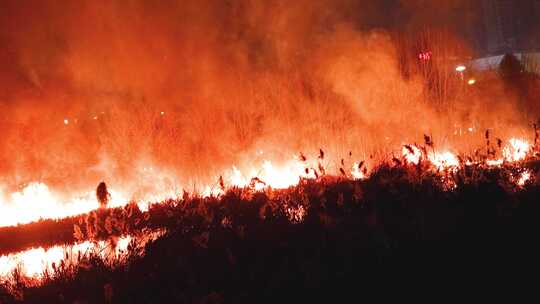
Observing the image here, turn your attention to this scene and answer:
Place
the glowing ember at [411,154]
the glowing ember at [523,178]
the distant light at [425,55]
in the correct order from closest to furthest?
1. the glowing ember at [411,154]
2. the glowing ember at [523,178]
3. the distant light at [425,55]

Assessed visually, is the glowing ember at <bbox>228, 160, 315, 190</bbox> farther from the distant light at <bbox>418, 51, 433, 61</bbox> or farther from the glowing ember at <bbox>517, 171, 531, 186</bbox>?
the distant light at <bbox>418, 51, 433, 61</bbox>

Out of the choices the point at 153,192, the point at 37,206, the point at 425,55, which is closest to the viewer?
the point at 37,206

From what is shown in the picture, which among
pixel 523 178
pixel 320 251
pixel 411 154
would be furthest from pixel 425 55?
pixel 320 251

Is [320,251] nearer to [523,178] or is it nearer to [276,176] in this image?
[523,178]

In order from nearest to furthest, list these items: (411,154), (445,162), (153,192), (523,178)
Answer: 1. (523,178)
2. (445,162)
3. (411,154)
4. (153,192)

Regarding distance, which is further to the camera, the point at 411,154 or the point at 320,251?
the point at 411,154

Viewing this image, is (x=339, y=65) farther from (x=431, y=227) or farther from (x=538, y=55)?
(x=538, y=55)

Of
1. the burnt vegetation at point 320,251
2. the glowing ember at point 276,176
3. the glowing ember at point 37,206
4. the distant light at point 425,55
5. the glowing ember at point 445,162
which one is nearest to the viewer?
the burnt vegetation at point 320,251

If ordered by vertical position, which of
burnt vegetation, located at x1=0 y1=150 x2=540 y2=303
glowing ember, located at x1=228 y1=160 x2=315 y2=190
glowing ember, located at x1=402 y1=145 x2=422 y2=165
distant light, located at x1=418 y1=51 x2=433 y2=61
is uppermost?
distant light, located at x1=418 y1=51 x2=433 y2=61

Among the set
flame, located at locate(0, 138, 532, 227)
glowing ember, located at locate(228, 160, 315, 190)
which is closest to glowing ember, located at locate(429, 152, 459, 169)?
flame, located at locate(0, 138, 532, 227)

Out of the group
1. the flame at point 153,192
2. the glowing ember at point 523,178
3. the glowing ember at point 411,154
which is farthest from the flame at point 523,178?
the flame at point 153,192

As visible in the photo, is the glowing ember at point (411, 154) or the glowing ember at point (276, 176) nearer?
the glowing ember at point (411, 154)

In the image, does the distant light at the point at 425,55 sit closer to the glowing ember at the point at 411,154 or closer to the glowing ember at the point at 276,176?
the glowing ember at the point at 276,176

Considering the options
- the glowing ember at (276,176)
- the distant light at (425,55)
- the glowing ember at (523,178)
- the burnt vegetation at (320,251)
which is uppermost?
the distant light at (425,55)
